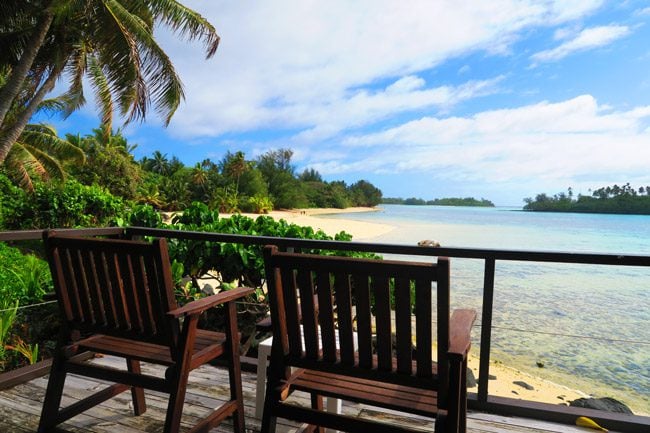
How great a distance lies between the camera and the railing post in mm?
2049

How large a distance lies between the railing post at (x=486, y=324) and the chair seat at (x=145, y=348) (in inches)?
50.5

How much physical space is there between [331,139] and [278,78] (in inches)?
2346

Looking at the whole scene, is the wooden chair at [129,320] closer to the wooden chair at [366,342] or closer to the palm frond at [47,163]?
the wooden chair at [366,342]

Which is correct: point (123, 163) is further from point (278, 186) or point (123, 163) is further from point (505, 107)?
point (505, 107)

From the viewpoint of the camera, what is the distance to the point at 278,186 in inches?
1921

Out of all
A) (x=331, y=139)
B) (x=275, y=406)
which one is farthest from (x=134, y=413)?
(x=331, y=139)

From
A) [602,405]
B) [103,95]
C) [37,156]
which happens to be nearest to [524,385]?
[602,405]

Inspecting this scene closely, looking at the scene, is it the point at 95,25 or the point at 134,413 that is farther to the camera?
the point at 95,25

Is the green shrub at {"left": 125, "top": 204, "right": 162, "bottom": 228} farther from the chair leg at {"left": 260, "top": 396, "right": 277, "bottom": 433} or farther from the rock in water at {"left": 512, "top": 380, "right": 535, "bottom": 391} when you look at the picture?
the rock in water at {"left": 512, "top": 380, "right": 535, "bottom": 391}

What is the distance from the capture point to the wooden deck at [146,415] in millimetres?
1989

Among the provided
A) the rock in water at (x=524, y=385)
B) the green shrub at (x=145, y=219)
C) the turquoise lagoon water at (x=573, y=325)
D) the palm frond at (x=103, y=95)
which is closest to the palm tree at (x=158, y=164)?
the palm frond at (x=103, y=95)

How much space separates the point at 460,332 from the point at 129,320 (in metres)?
1.25

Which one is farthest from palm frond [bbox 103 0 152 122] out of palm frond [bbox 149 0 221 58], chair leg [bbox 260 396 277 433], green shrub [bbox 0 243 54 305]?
chair leg [bbox 260 396 277 433]

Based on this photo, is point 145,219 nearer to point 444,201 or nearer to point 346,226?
point 346,226
